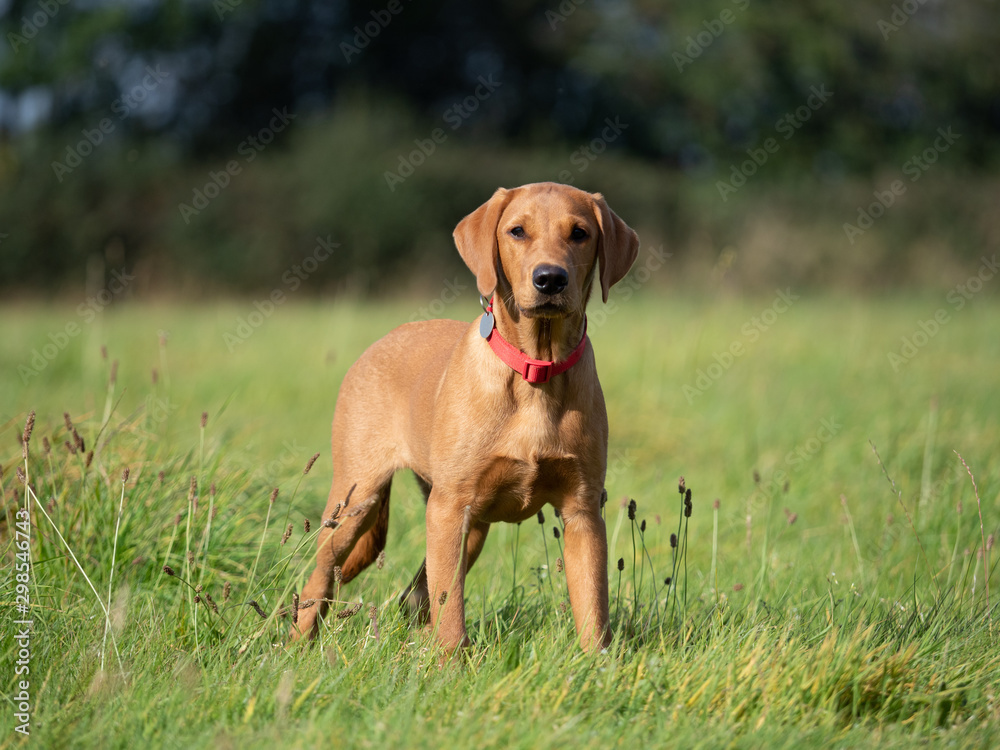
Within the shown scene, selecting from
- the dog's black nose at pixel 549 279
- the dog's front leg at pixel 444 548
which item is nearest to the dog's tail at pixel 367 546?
the dog's front leg at pixel 444 548

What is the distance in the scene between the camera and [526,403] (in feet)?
11.1

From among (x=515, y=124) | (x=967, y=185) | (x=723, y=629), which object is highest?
(x=515, y=124)

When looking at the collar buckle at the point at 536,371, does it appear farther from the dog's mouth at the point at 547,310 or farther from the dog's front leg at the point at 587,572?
the dog's front leg at the point at 587,572

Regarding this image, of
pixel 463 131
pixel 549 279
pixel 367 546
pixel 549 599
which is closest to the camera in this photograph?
pixel 549 279

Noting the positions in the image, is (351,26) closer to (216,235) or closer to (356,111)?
(356,111)

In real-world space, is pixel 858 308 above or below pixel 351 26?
below

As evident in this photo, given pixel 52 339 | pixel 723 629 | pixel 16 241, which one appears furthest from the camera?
pixel 16 241

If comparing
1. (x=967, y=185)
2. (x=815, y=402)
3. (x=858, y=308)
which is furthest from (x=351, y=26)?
(x=815, y=402)

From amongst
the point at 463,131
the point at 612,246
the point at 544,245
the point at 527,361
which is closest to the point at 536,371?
the point at 527,361

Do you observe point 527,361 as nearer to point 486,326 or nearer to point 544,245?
point 486,326

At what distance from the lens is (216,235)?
824 inches

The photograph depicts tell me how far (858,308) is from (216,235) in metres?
13.7

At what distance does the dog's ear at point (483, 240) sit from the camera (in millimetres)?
3443

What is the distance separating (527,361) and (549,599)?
113cm
